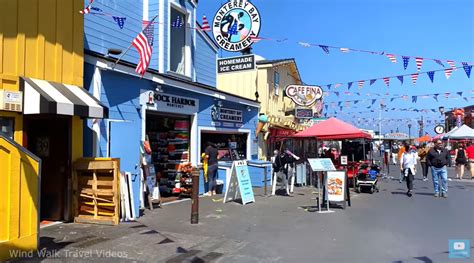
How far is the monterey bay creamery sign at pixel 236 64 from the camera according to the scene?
1484cm

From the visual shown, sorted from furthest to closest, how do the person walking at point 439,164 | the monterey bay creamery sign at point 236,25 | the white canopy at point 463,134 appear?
the white canopy at point 463,134 → the person walking at point 439,164 → the monterey bay creamery sign at point 236,25

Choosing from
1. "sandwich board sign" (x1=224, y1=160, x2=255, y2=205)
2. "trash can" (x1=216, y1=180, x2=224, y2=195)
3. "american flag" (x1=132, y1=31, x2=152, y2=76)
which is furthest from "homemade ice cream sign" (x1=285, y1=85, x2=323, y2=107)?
"american flag" (x1=132, y1=31, x2=152, y2=76)

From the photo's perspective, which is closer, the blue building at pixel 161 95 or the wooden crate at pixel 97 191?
the wooden crate at pixel 97 191

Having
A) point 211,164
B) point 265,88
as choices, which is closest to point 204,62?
point 265,88

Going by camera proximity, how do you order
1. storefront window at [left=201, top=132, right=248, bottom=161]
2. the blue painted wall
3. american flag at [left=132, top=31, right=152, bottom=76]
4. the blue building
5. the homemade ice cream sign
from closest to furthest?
1. the blue building
2. american flag at [left=132, top=31, right=152, bottom=76]
3. storefront window at [left=201, top=132, right=248, bottom=161]
4. the blue painted wall
5. the homemade ice cream sign

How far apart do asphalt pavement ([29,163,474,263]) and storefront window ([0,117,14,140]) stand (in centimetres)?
186

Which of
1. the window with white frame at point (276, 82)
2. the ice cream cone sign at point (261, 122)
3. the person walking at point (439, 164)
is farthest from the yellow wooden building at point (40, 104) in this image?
the window with white frame at point (276, 82)

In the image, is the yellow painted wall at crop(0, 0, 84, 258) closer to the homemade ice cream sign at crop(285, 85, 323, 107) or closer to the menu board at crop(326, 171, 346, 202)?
the menu board at crop(326, 171, 346, 202)

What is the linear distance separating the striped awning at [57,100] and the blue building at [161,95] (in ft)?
3.32

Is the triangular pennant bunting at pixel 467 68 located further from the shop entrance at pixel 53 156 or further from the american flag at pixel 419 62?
the shop entrance at pixel 53 156

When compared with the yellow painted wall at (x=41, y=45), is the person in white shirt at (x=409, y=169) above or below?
below

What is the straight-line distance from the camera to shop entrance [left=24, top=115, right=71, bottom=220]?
8.97 m

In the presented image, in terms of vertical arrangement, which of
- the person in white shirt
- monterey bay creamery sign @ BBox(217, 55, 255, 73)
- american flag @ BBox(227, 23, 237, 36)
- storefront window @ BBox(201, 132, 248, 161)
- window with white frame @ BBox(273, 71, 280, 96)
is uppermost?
american flag @ BBox(227, 23, 237, 36)

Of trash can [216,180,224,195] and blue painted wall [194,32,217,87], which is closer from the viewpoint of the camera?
trash can [216,180,224,195]
